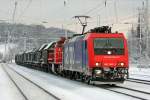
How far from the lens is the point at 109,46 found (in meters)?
25.5

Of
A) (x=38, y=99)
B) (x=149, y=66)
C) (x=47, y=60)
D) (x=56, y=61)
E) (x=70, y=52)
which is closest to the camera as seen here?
(x=38, y=99)

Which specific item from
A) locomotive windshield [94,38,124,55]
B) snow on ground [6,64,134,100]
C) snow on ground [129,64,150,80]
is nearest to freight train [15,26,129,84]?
locomotive windshield [94,38,124,55]

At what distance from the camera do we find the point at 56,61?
40969mm

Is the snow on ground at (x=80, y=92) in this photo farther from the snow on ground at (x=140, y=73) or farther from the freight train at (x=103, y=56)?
the snow on ground at (x=140, y=73)

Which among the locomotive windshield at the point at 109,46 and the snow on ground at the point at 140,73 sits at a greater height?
the locomotive windshield at the point at 109,46

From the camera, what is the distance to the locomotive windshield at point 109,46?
993 inches

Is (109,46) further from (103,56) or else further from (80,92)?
(80,92)

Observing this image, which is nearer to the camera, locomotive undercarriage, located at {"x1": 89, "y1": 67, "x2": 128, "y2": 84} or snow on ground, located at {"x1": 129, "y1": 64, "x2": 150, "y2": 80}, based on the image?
locomotive undercarriage, located at {"x1": 89, "y1": 67, "x2": 128, "y2": 84}

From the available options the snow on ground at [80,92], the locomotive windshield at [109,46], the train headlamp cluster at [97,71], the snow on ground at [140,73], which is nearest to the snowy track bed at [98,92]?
the snow on ground at [80,92]

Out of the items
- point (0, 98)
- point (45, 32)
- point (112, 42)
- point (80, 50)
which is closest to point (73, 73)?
point (80, 50)

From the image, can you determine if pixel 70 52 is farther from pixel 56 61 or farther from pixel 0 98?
pixel 0 98

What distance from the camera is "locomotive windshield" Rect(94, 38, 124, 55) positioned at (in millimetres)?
25234

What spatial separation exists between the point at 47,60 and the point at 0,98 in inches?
1172

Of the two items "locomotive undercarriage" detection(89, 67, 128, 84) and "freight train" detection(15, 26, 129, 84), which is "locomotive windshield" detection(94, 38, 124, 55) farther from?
"locomotive undercarriage" detection(89, 67, 128, 84)
